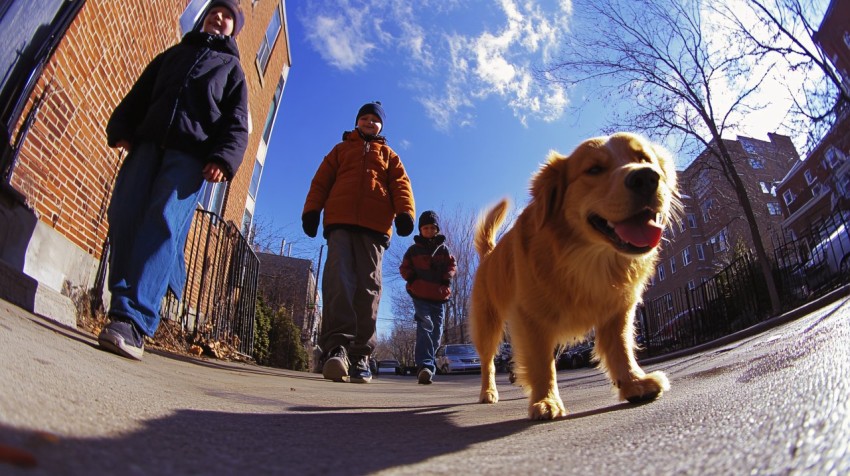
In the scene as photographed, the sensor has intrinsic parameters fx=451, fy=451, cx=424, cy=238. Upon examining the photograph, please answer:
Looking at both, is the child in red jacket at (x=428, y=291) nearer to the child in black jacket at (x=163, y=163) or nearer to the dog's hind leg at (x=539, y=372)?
the child in black jacket at (x=163, y=163)

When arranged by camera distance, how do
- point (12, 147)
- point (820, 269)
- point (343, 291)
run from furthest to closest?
point (820, 269) < point (343, 291) < point (12, 147)

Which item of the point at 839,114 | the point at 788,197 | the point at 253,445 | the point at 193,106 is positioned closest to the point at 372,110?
the point at 193,106

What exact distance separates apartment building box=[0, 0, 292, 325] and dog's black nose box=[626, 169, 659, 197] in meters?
4.17

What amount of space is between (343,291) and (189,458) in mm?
3462

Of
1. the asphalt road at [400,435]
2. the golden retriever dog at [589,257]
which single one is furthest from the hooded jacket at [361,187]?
the asphalt road at [400,435]

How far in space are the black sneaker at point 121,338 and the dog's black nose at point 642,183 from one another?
2.85m

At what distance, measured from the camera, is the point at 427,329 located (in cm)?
685

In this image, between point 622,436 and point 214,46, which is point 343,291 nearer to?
point 214,46

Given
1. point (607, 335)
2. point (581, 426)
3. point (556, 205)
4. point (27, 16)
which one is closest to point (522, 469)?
point (581, 426)

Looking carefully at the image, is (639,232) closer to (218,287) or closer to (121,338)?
(121,338)

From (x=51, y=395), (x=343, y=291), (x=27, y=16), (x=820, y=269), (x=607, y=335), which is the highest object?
(x=27, y=16)

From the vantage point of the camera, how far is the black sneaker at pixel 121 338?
256 centimetres

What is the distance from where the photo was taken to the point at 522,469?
2.68 ft

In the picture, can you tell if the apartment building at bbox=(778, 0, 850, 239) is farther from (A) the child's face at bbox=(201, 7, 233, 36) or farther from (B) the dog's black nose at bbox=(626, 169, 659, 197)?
(A) the child's face at bbox=(201, 7, 233, 36)
